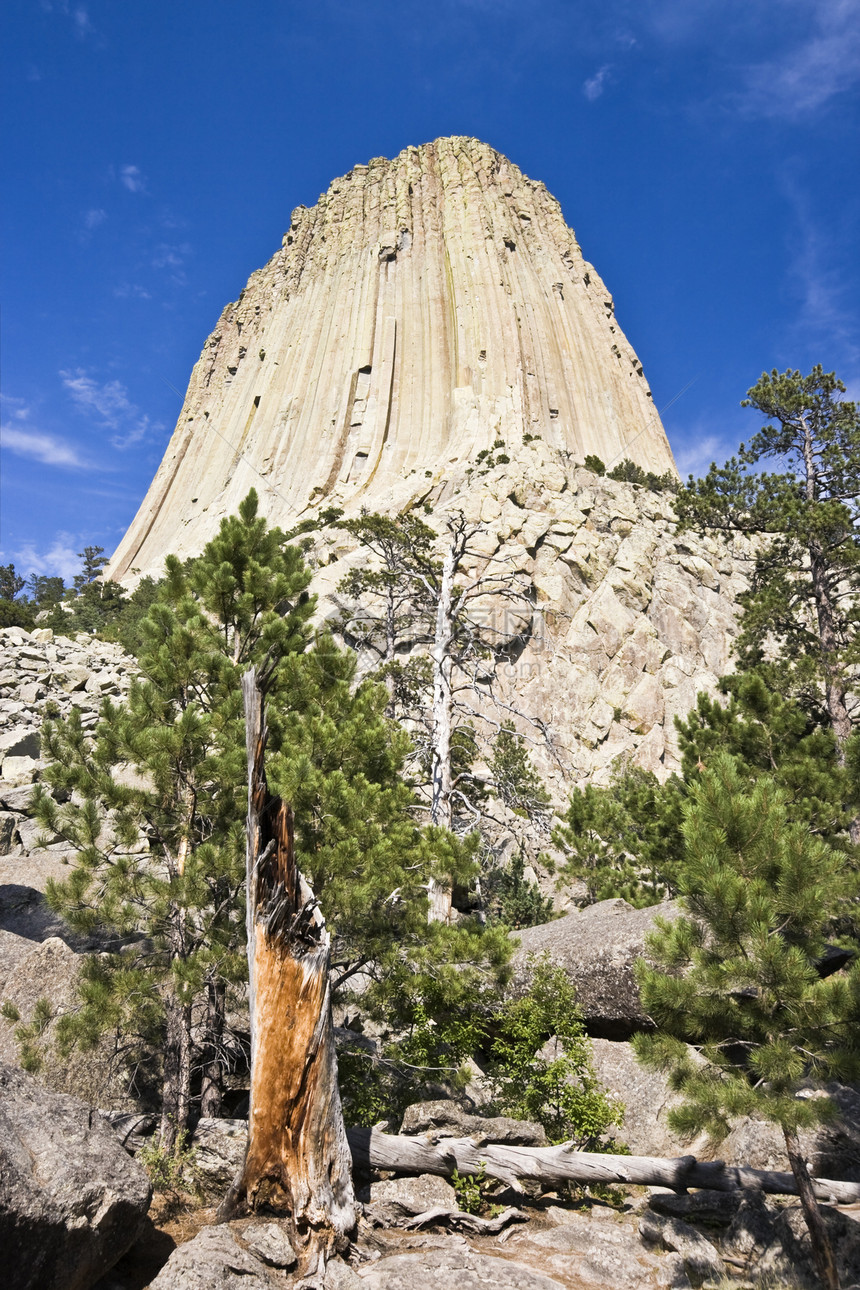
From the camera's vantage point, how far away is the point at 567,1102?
7.32 metres

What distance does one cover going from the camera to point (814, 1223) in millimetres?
5176

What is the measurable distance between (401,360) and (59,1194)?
60239 millimetres

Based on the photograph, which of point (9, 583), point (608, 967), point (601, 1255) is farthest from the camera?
point (9, 583)

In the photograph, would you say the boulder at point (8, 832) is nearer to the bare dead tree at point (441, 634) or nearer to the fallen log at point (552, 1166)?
the bare dead tree at point (441, 634)

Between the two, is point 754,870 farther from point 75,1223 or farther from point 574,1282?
point 75,1223

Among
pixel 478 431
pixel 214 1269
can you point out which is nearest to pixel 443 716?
pixel 214 1269

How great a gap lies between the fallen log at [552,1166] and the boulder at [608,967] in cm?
226

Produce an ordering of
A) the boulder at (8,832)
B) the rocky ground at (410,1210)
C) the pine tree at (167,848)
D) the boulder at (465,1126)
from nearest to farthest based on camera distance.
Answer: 1. the rocky ground at (410,1210)
2. the pine tree at (167,848)
3. the boulder at (465,1126)
4. the boulder at (8,832)

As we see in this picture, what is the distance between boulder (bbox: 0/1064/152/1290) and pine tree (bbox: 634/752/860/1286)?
12.4 ft

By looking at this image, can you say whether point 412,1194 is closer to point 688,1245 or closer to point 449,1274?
point 449,1274

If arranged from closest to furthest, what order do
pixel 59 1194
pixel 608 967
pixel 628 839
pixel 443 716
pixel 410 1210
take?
pixel 59 1194 → pixel 410 1210 → pixel 608 967 → pixel 443 716 → pixel 628 839

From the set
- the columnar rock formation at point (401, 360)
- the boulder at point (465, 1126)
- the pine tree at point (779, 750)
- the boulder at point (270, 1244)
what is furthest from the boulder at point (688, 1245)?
the columnar rock formation at point (401, 360)

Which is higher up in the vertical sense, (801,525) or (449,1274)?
(801,525)

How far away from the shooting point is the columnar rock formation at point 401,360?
53625mm
